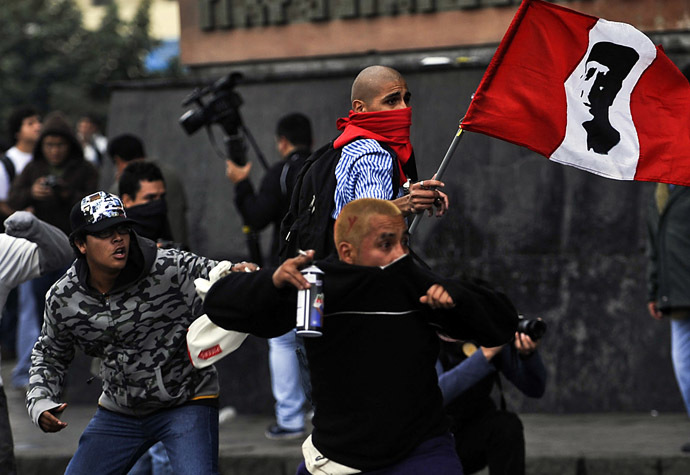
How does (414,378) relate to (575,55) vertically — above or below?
below

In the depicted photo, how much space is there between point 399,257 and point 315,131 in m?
5.16

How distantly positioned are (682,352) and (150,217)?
9.51ft

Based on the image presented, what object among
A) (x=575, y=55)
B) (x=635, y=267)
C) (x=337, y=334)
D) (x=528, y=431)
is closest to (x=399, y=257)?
(x=337, y=334)

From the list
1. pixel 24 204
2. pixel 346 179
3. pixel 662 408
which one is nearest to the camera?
pixel 346 179

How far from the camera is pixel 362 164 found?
473 cm

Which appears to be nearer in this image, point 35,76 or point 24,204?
point 24,204

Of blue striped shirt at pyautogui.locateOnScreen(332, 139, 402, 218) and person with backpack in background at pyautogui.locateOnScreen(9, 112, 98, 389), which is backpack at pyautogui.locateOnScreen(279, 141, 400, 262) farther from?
person with backpack in background at pyautogui.locateOnScreen(9, 112, 98, 389)

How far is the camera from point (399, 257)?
4051 mm

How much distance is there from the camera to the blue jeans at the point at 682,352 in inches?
272

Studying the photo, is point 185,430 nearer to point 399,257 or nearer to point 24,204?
point 399,257

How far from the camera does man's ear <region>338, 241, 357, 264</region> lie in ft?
13.3

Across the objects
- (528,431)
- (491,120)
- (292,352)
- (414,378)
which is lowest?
(528,431)

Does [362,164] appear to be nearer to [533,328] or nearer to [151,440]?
[533,328]

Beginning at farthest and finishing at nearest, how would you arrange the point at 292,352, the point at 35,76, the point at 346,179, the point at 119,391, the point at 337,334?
the point at 35,76, the point at 292,352, the point at 119,391, the point at 346,179, the point at 337,334
